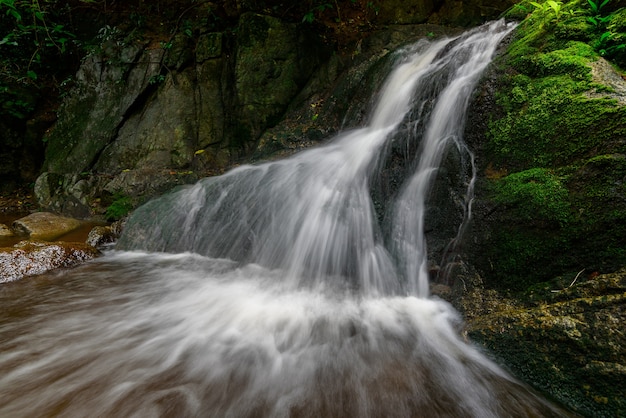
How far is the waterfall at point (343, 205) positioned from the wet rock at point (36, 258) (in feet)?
2.57

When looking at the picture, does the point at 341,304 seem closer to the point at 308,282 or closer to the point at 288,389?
the point at 308,282

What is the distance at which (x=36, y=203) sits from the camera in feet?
26.3

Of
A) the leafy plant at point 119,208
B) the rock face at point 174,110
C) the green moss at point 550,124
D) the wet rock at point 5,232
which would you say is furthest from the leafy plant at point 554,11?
the wet rock at point 5,232

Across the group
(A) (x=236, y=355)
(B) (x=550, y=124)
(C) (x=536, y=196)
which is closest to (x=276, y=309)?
(A) (x=236, y=355)

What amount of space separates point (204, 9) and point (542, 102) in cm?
902

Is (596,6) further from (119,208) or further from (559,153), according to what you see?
(119,208)

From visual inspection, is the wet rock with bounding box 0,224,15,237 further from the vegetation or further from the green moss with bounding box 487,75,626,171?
the green moss with bounding box 487,75,626,171

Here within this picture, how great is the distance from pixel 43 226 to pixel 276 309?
5428mm

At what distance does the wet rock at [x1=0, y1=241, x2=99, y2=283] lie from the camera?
360 cm

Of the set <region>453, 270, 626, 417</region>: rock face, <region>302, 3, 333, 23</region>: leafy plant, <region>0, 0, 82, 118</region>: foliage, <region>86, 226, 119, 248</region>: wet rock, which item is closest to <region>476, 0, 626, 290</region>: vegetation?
<region>453, 270, 626, 417</region>: rock face

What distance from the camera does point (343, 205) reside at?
389 centimetres

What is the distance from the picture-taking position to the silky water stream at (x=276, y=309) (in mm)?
1945

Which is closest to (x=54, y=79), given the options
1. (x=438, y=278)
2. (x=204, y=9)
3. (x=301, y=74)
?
(x=204, y=9)

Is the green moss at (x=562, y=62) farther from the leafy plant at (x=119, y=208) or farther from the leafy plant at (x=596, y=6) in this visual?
the leafy plant at (x=119, y=208)
